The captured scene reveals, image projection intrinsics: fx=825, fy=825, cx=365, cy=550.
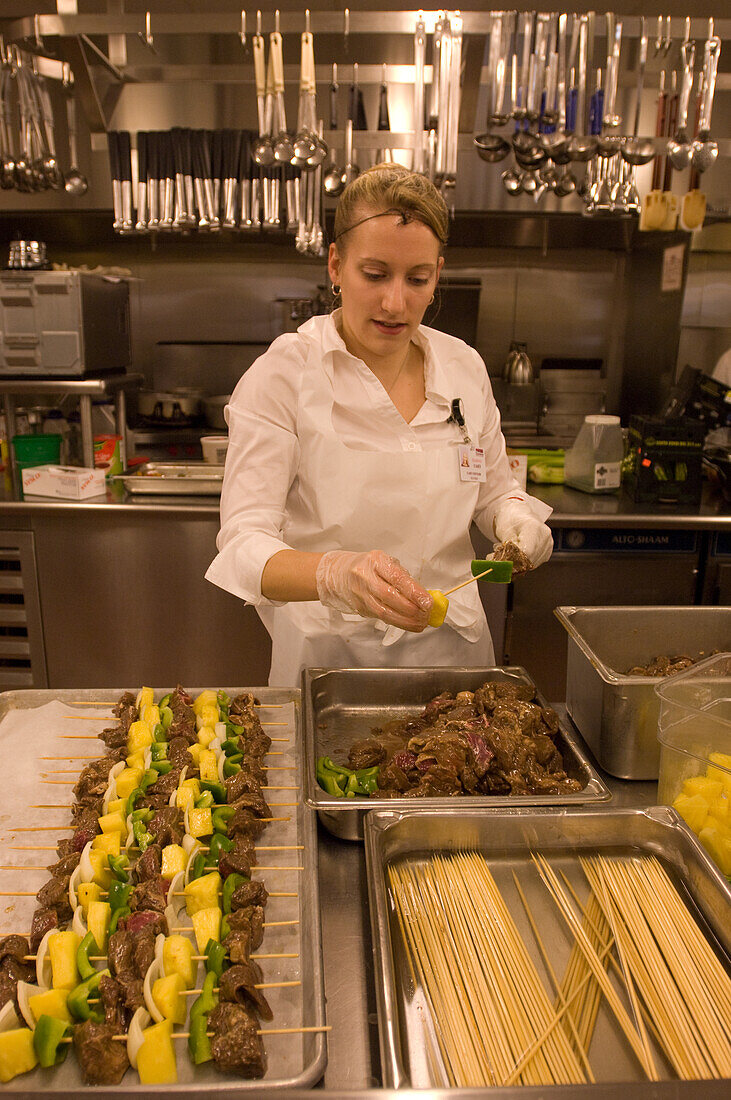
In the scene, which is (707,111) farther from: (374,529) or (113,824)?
(113,824)

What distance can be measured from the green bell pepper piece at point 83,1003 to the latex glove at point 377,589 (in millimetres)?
738

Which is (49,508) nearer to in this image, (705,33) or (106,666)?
(106,666)

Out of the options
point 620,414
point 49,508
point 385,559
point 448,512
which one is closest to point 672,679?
point 385,559

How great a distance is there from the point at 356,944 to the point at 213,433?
356 cm

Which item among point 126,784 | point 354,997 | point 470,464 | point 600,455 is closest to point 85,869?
point 126,784

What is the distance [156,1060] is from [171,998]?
8 cm

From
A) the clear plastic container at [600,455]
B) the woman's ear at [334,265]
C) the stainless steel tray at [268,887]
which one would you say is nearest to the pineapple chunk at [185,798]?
the stainless steel tray at [268,887]

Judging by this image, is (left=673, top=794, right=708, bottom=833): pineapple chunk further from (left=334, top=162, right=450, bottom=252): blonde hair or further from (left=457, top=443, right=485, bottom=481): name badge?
(left=334, top=162, right=450, bottom=252): blonde hair

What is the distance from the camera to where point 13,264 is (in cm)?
361

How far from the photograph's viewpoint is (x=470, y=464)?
2.14 m

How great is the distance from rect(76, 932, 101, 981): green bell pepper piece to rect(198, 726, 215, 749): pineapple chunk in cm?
48

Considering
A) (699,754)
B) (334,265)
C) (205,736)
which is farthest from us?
(334,265)

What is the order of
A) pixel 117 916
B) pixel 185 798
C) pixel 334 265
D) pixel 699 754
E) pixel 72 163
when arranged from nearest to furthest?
pixel 117 916, pixel 699 754, pixel 185 798, pixel 334 265, pixel 72 163

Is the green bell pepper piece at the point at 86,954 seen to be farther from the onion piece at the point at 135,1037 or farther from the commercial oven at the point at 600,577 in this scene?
the commercial oven at the point at 600,577
